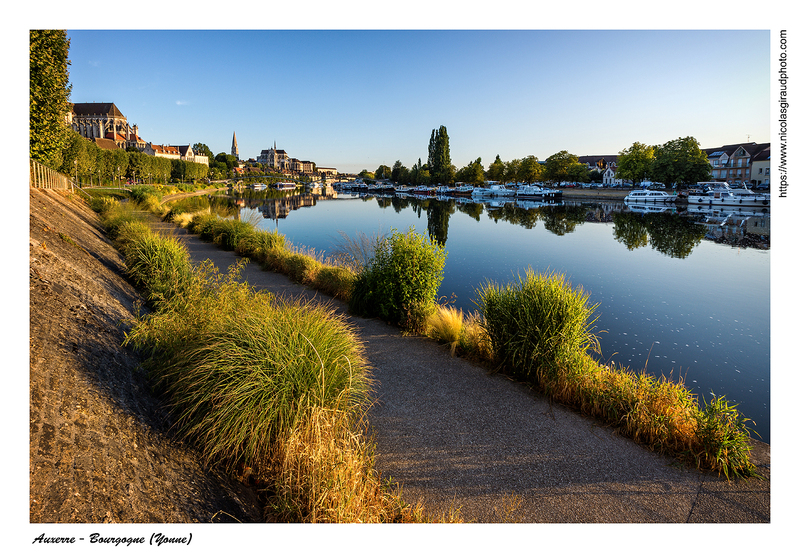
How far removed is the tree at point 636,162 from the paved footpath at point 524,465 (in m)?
81.8

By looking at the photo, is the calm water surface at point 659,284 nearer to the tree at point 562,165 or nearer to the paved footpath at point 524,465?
the paved footpath at point 524,465

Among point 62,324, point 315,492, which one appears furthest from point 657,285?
point 62,324

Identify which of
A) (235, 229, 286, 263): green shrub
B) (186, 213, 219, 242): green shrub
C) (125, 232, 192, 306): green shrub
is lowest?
(125, 232, 192, 306): green shrub

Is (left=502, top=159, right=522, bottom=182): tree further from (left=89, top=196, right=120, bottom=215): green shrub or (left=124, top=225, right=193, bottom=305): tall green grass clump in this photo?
(left=124, top=225, right=193, bottom=305): tall green grass clump

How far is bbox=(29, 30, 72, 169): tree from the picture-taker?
14344 mm

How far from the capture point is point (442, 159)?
369ft

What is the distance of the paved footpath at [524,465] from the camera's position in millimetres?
3652

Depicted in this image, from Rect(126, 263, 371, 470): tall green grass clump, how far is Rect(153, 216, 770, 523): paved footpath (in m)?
0.86

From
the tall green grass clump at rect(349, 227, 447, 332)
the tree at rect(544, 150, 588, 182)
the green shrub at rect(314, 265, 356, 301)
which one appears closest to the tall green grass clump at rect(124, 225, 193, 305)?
the green shrub at rect(314, 265, 356, 301)

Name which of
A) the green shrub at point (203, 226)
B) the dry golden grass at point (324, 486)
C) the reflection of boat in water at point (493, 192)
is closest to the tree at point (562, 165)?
the reflection of boat in water at point (493, 192)

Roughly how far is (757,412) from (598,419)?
11.7 ft

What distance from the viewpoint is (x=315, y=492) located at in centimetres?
318
